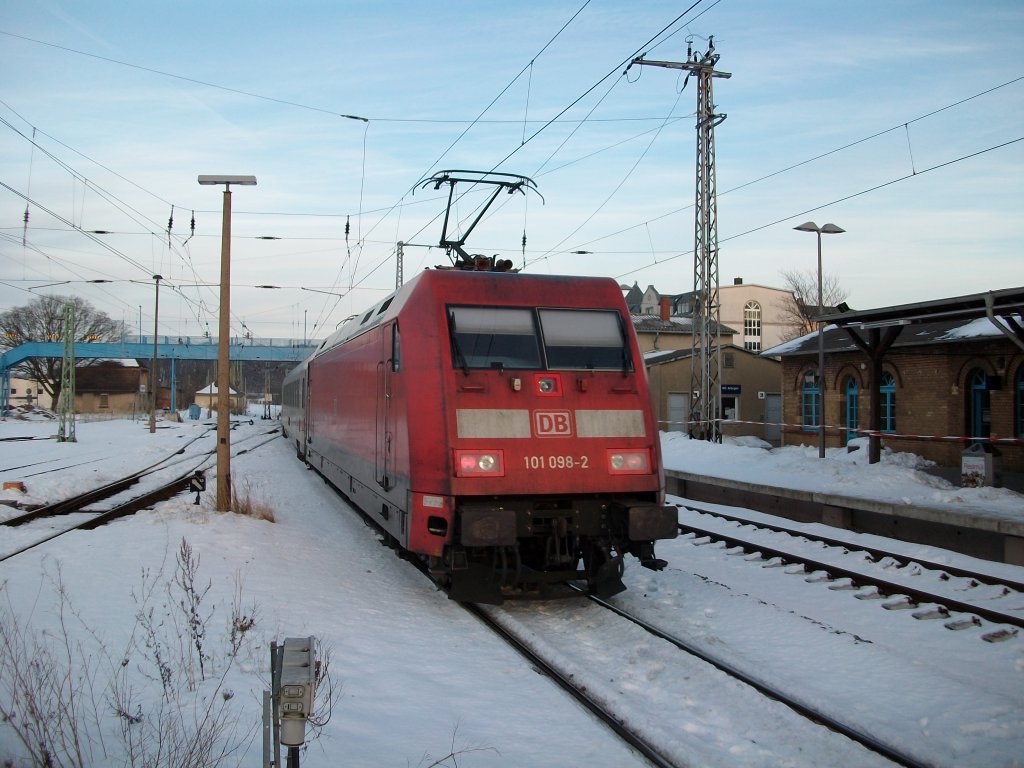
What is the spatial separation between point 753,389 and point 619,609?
103 feet

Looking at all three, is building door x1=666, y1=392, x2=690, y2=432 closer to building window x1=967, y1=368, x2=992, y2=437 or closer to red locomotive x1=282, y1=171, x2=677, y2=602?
building window x1=967, y1=368, x2=992, y2=437

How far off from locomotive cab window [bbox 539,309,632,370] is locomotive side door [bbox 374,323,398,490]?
1601mm

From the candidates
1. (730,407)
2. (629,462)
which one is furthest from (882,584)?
(730,407)

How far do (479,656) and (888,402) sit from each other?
19737mm

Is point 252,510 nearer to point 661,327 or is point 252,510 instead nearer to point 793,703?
point 793,703

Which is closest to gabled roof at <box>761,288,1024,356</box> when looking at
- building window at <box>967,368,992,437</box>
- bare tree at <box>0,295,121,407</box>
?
building window at <box>967,368,992,437</box>

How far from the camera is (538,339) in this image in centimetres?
809

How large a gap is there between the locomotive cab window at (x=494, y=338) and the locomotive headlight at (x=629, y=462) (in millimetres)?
1142

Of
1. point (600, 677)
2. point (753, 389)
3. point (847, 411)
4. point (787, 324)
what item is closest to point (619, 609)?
point (600, 677)

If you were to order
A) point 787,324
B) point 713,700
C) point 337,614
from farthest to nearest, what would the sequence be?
point 787,324 < point 337,614 < point 713,700

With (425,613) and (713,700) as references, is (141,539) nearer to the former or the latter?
(425,613)

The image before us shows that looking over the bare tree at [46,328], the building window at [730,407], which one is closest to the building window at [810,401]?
the building window at [730,407]

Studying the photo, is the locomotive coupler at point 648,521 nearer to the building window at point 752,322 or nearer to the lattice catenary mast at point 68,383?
the lattice catenary mast at point 68,383

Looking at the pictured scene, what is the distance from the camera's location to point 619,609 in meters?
7.70
